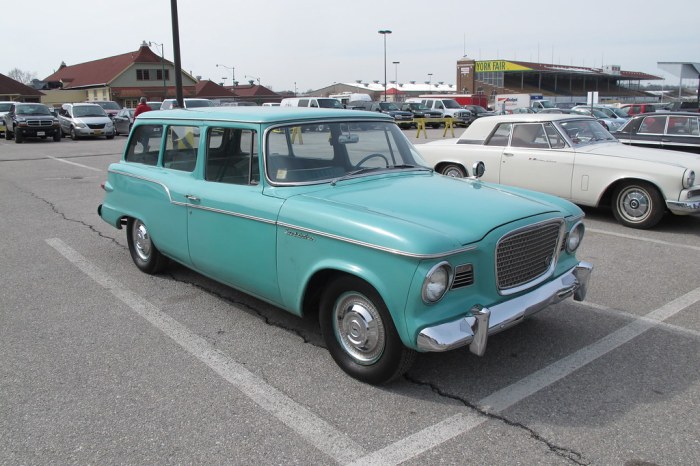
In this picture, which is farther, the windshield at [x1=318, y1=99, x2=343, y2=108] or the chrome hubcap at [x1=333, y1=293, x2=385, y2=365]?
the windshield at [x1=318, y1=99, x2=343, y2=108]

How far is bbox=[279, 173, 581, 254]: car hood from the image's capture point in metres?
3.34

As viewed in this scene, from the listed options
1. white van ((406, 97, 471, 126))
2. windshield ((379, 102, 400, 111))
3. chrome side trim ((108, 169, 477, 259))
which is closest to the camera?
chrome side trim ((108, 169, 477, 259))

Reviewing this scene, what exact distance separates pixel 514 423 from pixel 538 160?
616 cm

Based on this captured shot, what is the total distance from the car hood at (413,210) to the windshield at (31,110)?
81.7 ft

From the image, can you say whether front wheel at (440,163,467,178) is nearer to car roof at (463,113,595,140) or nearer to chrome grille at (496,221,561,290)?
car roof at (463,113,595,140)

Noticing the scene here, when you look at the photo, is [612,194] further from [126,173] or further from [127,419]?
[127,419]

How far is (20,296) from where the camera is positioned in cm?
538

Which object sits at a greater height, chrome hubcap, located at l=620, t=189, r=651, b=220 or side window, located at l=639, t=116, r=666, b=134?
side window, located at l=639, t=116, r=666, b=134

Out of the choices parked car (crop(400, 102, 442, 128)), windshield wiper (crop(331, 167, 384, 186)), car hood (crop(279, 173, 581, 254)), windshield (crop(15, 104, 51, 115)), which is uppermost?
parked car (crop(400, 102, 442, 128))

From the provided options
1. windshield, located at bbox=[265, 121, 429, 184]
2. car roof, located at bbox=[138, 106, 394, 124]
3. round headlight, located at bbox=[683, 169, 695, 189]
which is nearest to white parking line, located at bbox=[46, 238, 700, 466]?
windshield, located at bbox=[265, 121, 429, 184]

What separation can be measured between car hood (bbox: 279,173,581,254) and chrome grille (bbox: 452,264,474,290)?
14 cm

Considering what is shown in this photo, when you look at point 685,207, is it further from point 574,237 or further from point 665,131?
point 574,237

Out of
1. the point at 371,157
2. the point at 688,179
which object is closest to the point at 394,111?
the point at 688,179

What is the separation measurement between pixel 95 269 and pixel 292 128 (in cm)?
310
